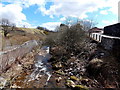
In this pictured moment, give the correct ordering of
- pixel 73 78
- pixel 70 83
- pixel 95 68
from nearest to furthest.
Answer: pixel 70 83 < pixel 73 78 < pixel 95 68

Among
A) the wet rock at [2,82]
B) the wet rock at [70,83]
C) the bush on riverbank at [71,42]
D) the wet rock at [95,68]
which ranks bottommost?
the wet rock at [70,83]

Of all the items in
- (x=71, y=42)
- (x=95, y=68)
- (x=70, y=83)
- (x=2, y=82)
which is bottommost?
(x=70, y=83)

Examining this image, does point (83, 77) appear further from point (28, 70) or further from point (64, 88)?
point (28, 70)

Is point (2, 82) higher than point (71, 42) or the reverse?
the reverse

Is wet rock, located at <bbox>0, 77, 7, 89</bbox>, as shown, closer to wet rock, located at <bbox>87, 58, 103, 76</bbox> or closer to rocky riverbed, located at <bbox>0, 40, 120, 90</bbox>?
rocky riverbed, located at <bbox>0, 40, 120, 90</bbox>

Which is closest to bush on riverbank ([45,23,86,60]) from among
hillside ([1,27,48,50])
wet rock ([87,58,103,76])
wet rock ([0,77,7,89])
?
wet rock ([87,58,103,76])

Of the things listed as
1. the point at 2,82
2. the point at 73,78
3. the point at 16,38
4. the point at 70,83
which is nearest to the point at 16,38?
the point at 16,38

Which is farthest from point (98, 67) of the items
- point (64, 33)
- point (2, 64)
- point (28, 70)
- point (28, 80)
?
point (64, 33)

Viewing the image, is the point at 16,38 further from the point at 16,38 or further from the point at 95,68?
the point at 95,68

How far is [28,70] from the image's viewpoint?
936cm

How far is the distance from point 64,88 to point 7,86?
129 inches

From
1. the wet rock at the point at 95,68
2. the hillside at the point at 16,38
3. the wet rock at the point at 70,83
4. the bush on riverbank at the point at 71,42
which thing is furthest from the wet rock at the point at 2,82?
the bush on riverbank at the point at 71,42

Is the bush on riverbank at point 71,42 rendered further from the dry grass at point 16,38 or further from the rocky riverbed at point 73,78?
the dry grass at point 16,38

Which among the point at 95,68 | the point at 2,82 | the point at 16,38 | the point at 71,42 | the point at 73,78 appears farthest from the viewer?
the point at 16,38
